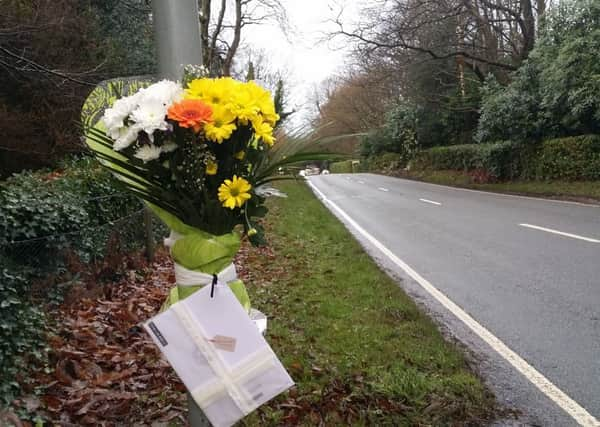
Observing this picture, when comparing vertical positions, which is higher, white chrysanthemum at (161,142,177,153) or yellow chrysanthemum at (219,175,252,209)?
white chrysanthemum at (161,142,177,153)

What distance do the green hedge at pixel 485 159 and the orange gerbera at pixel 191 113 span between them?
22.3 metres

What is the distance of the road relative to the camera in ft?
12.8

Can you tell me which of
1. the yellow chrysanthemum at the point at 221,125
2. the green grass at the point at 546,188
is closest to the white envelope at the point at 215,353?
the yellow chrysanthemum at the point at 221,125

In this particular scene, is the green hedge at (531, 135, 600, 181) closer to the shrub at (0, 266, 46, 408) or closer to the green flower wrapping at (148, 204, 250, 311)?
the shrub at (0, 266, 46, 408)

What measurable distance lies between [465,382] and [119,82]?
3.04 metres

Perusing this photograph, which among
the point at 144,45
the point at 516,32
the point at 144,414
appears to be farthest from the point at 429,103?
the point at 144,414

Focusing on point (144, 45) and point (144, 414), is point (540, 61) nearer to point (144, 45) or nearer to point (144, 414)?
point (144, 45)

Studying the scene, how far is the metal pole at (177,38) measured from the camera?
2111 millimetres

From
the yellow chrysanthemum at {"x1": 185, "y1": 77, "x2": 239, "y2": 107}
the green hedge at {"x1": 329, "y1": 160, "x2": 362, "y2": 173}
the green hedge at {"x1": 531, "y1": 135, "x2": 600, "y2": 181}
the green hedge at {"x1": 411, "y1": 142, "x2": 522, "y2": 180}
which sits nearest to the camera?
the yellow chrysanthemum at {"x1": 185, "y1": 77, "x2": 239, "y2": 107}

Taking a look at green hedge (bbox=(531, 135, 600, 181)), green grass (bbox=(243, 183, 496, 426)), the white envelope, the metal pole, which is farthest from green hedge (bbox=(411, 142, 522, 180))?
the white envelope

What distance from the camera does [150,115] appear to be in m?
1.84

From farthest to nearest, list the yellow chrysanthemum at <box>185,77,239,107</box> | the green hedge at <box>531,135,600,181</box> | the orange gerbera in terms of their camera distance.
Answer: the green hedge at <box>531,135,600,181</box>, the yellow chrysanthemum at <box>185,77,239,107</box>, the orange gerbera

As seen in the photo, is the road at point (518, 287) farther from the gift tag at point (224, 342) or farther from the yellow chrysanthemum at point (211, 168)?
the yellow chrysanthemum at point (211, 168)

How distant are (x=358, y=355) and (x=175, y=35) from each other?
300 centimetres
